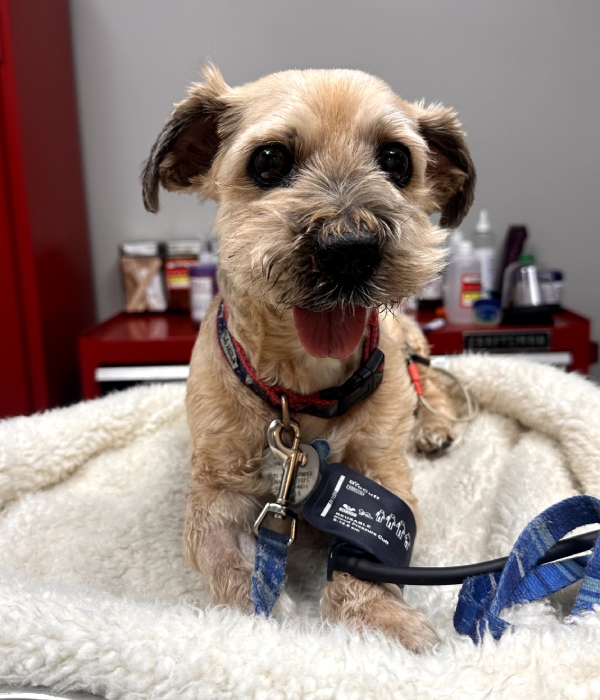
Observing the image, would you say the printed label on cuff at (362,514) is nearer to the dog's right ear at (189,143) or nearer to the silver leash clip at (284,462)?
the silver leash clip at (284,462)

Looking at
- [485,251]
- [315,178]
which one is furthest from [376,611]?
[485,251]

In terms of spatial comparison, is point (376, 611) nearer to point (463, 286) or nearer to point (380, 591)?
point (380, 591)

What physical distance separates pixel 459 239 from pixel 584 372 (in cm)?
70

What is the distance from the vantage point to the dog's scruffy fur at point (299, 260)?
79 centimetres

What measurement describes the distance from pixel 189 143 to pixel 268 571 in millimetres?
794

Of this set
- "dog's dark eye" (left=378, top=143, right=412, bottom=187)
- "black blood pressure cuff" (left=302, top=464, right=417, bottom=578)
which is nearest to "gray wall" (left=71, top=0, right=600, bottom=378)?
"dog's dark eye" (left=378, top=143, right=412, bottom=187)

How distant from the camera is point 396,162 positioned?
Result: 3.24ft

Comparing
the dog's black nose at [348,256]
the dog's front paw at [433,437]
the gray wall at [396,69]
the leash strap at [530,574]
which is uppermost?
the gray wall at [396,69]

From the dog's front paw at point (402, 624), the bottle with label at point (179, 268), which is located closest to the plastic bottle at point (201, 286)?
the bottle with label at point (179, 268)

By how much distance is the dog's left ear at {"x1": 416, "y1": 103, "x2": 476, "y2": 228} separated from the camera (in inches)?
45.1

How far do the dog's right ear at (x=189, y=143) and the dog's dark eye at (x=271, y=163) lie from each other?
19 cm

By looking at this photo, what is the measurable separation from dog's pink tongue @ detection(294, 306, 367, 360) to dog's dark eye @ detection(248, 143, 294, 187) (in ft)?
Result: 0.77

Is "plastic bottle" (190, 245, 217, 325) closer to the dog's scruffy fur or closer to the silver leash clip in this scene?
the dog's scruffy fur

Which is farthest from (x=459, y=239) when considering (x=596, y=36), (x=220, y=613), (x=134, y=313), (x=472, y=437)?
(x=220, y=613)
